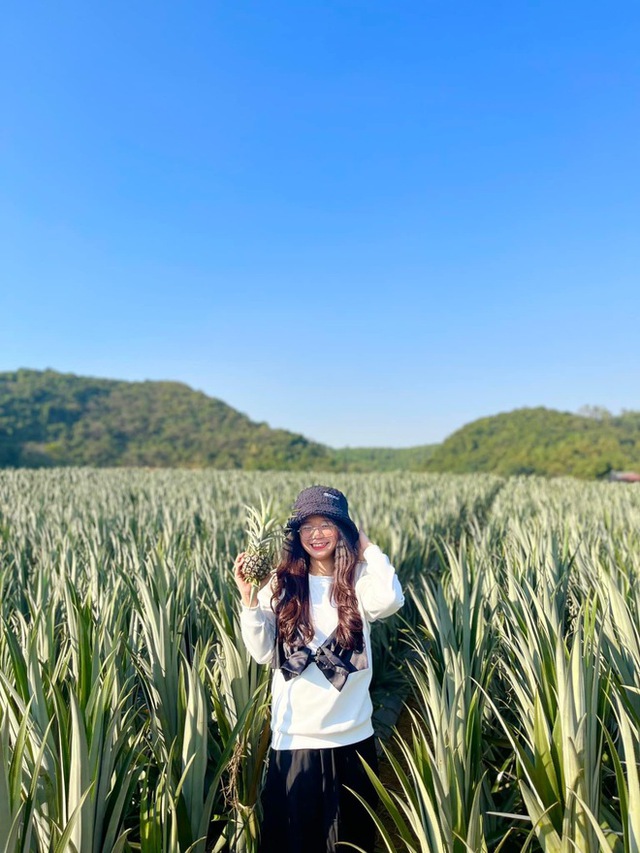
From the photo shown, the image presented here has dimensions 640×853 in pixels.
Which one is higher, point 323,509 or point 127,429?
point 127,429

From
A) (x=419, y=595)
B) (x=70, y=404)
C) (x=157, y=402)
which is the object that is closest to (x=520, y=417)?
(x=157, y=402)

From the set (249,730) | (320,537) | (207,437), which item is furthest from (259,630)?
(207,437)

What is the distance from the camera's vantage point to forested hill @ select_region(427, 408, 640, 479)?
29.2 m

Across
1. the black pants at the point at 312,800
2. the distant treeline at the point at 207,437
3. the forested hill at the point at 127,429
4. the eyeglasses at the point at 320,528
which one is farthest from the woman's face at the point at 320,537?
the forested hill at the point at 127,429

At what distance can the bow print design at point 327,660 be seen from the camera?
144cm

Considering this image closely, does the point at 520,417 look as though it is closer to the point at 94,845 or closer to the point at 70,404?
the point at 70,404

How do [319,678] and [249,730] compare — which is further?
A: [249,730]

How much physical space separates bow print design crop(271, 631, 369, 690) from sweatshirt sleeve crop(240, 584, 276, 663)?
3cm

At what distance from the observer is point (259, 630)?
150 centimetres

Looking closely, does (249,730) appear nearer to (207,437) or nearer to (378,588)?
(378,588)

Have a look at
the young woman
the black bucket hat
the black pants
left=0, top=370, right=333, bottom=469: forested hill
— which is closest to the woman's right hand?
the young woman

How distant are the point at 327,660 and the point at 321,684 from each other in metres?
0.08

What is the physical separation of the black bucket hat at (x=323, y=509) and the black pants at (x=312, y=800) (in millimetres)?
610

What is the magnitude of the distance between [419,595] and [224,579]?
5.01 ft
